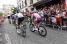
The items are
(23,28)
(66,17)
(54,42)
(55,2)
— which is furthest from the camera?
(55,2)

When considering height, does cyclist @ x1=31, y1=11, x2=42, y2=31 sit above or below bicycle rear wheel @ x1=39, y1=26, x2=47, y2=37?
above

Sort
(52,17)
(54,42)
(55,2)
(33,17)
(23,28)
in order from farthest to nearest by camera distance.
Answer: (55,2), (52,17), (33,17), (23,28), (54,42)

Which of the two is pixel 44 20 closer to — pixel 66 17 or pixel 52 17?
pixel 52 17

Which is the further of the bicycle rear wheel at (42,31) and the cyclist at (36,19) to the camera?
the cyclist at (36,19)

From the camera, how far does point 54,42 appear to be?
1218cm

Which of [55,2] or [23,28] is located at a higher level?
[55,2]

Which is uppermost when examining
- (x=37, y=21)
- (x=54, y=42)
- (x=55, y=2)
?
(x=55, y=2)

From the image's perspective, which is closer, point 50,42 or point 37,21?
point 50,42

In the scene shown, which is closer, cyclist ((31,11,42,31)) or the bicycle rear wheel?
the bicycle rear wheel

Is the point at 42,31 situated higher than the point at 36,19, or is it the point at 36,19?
the point at 36,19

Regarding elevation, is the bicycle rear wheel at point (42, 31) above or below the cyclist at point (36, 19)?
below

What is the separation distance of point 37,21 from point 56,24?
4730mm

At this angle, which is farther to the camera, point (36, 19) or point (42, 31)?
point (36, 19)

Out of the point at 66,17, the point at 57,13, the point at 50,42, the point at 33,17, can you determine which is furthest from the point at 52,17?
the point at 50,42
